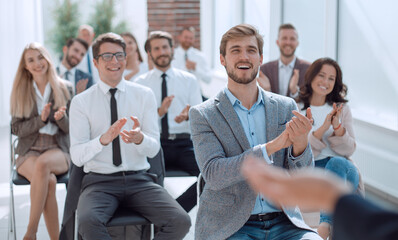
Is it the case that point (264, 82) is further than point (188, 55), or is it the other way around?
point (188, 55)

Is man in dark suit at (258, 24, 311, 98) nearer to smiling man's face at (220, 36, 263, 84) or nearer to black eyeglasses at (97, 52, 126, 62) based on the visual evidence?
black eyeglasses at (97, 52, 126, 62)

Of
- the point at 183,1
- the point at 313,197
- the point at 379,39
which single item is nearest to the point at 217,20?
the point at 183,1

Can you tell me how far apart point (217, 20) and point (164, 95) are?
21.6 feet

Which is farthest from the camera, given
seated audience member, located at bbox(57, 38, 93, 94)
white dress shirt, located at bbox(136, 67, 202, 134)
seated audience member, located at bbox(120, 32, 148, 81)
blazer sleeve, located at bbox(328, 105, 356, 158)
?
seated audience member, located at bbox(120, 32, 148, 81)

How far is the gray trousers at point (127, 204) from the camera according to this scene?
103 inches

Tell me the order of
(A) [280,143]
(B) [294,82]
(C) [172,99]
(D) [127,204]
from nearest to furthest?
1. (A) [280,143]
2. (D) [127,204]
3. (C) [172,99]
4. (B) [294,82]

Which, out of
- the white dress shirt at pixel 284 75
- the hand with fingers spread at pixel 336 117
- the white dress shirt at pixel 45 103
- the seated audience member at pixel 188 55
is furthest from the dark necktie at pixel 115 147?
the seated audience member at pixel 188 55

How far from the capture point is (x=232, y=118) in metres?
2.17

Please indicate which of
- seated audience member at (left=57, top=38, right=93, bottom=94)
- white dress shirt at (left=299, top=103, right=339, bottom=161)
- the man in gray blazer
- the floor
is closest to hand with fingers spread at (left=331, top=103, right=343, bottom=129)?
white dress shirt at (left=299, top=103, right=339, bottom=161)

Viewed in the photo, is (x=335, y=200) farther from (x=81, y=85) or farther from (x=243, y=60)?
(x=81, y=85)

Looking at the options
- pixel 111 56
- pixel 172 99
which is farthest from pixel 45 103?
pixel 172 99

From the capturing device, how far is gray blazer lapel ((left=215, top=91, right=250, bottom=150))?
7.03ft

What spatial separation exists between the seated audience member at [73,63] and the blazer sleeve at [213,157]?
2738 mm

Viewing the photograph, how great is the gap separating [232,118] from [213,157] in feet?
0.60
